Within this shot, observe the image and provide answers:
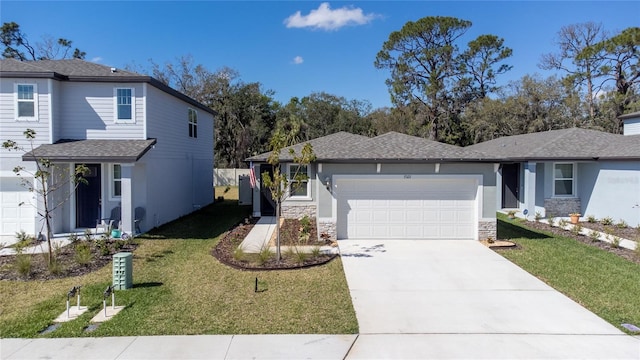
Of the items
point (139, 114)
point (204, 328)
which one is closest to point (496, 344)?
point (204, 328)

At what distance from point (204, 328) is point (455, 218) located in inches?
360

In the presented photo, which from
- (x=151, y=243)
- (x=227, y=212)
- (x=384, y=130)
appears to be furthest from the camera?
(x=384, y=130)

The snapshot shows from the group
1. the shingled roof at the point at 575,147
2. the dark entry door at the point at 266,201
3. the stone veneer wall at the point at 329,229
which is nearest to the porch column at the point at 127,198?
the stone veneer wall at the point at 329,229

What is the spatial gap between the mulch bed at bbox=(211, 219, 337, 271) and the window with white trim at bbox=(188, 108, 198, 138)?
601 cm

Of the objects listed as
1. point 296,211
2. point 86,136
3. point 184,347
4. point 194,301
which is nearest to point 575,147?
point 296,211

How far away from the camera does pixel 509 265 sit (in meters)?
9.87

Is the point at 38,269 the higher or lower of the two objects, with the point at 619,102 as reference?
lower

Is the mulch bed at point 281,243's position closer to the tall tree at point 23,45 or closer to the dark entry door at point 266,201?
the dark entry door at point 266,201

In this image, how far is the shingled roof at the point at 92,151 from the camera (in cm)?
1205

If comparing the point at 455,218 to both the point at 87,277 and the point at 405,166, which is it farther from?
the point at 87,277

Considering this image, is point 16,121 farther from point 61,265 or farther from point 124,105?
point 61,265

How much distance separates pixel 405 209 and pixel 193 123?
11.7 m

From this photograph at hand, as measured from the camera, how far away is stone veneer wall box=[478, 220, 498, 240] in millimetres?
12438

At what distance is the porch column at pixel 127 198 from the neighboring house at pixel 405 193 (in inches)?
236
